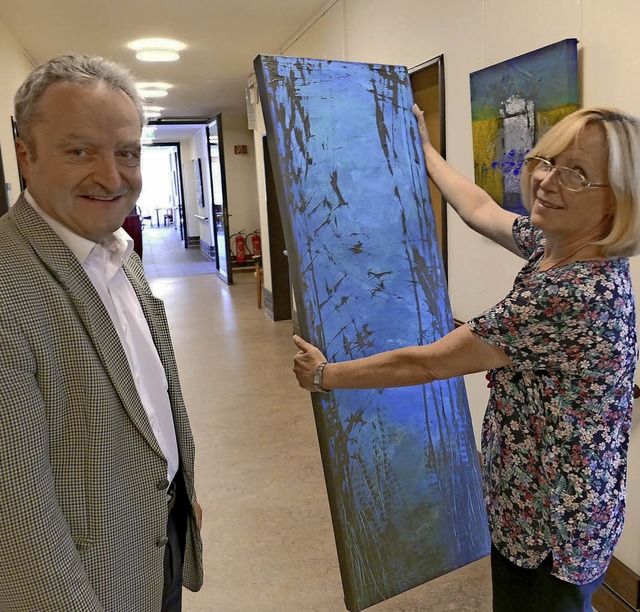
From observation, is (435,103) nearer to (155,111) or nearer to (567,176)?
(567,176)

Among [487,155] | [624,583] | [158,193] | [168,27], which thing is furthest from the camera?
[158,193]

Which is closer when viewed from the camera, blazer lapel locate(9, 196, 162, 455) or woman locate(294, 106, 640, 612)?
blazer lapel locate(9, 196, 162, 455)

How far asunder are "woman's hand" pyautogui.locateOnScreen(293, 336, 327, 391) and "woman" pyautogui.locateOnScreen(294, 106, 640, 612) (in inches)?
5.0

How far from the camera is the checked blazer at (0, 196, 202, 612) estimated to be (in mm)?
922

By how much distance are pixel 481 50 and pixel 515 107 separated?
0.43m

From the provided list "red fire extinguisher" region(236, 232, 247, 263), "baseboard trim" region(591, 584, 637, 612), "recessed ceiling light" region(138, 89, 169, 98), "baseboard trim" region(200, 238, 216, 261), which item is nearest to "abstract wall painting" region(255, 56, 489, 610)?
"baseboard trim" region(591, 584, 637, 612)

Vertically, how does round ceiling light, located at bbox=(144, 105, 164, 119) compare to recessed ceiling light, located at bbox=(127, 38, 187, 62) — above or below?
above

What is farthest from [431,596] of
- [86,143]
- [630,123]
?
[86,143]

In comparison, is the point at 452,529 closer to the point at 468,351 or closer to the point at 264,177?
the point at 468,351

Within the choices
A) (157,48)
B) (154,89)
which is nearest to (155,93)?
(154,89)

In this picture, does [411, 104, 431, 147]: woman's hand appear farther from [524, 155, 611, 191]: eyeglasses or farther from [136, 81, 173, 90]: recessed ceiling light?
[136, 81, 173, 90]: recessed ceiling light

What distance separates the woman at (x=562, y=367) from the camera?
4.07 ft

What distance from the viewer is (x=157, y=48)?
5570 millimetres

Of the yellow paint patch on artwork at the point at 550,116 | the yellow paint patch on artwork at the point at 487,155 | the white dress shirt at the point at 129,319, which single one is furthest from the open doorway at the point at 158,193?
the white dress shirt at the point at 129,319
